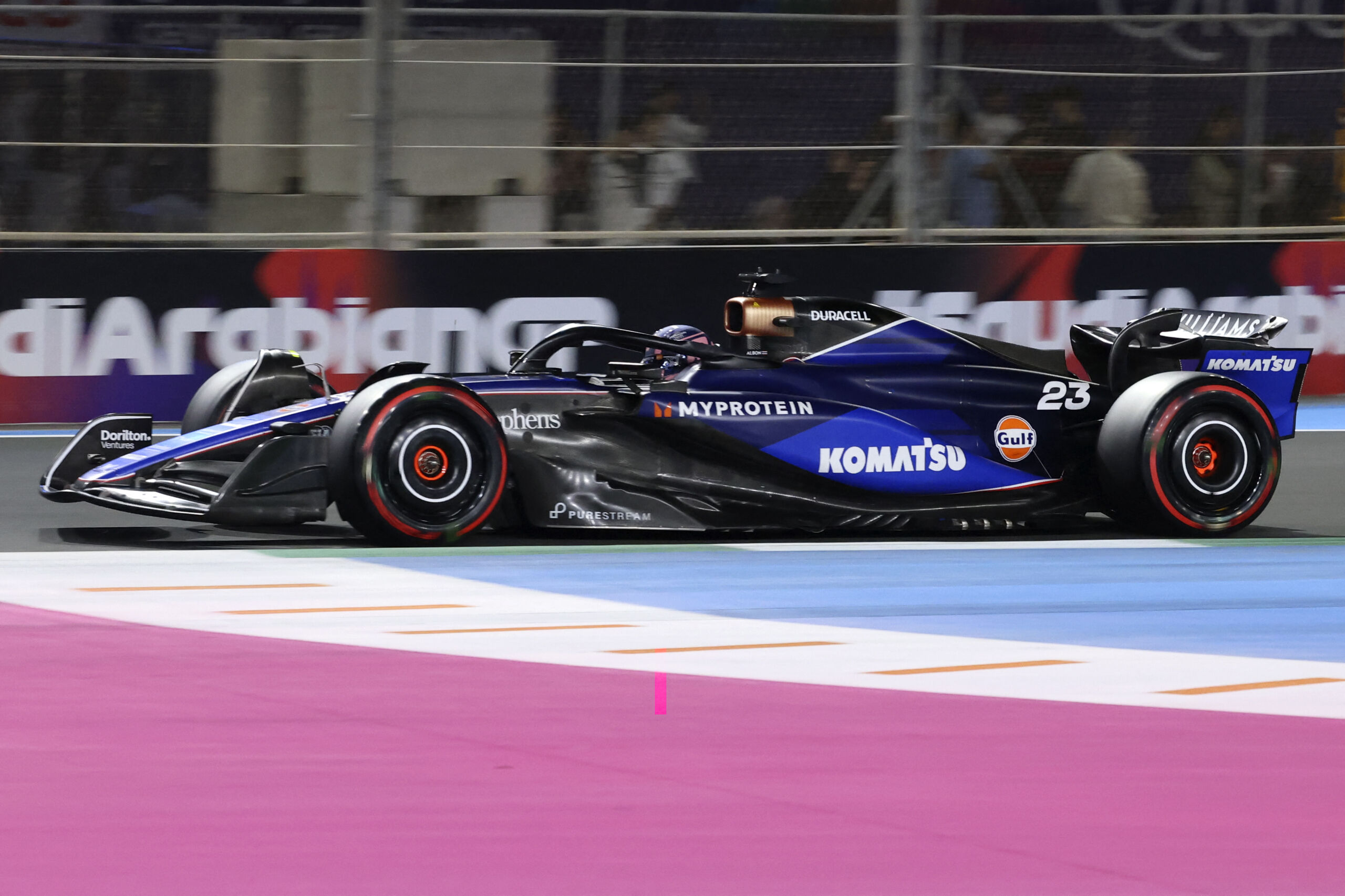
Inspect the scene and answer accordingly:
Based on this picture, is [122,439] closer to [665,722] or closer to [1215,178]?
[665,722]

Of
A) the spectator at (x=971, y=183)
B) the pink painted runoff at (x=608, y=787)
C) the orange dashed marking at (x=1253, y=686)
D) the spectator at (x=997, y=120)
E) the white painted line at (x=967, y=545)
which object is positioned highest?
the spectator at (x=997, y=120)

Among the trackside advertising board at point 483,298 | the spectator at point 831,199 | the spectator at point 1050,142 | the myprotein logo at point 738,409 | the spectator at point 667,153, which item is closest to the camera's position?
the myprotein logo at point 738,409

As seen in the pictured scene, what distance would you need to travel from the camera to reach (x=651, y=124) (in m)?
13.4

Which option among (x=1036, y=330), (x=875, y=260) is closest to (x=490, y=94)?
(x=875, y=260)

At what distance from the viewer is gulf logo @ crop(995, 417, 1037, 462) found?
8.36 meters

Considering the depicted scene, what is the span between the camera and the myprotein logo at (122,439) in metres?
8.03

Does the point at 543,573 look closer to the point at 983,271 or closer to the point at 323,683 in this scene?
the point at 323,683

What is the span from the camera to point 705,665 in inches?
220

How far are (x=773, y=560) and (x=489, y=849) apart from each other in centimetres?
388

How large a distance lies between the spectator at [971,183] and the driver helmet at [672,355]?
498cm

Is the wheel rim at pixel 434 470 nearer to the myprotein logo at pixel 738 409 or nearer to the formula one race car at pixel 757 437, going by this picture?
the formula one race car at pixel 757 437

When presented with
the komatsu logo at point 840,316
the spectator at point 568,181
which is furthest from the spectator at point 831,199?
the komatsu logo at point 840,316

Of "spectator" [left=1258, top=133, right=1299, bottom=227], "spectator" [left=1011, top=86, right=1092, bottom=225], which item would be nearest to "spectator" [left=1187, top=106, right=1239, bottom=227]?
"spectator" [left=1258, top=133, right=1299, bottom=227]

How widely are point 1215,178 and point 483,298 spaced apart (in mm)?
5246
